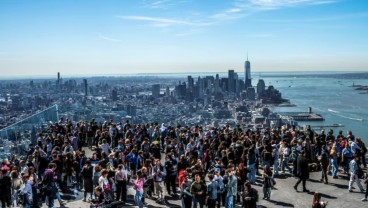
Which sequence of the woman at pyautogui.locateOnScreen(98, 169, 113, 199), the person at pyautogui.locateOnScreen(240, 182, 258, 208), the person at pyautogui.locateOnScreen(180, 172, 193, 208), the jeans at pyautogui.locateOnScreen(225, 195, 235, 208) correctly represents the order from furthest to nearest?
the jeans at pyautogui.locateOnScreen(225, 195, 235, 208), the person at pyautogui.locateOnScreen(180, 172, 193, 208), the woman at pyautogui.locateOnScreen(98, 169, 113, 199), the person at pyautogui.locateOnScreen(240, 182, 258, 208)

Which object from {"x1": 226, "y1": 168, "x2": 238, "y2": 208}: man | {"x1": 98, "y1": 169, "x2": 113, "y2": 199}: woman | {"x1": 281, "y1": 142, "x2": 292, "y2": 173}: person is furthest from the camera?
{"x1": 281, "y1": 142, "x2": 292, "y2": 173}: person

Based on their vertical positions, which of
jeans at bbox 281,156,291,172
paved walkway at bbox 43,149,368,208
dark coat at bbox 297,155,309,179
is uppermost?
dark coat at bbox 297,155,309,179

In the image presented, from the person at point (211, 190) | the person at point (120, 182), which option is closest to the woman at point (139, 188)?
the person at point (120, 182)

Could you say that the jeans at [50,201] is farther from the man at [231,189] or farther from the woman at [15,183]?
the man at [231,189]

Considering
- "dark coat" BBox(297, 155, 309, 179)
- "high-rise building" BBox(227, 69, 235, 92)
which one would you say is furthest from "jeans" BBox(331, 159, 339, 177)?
"high-rise building" BBox(227, 69, 235, 92)

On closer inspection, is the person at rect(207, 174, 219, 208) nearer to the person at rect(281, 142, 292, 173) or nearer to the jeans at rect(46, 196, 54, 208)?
the jeans at rect(46, 196, 54, 208)

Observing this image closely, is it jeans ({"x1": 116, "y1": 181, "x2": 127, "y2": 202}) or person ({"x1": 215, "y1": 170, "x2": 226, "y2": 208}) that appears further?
jeans ({"x1": 116, "y1": 181, "x2": 127, "y2": 202})
